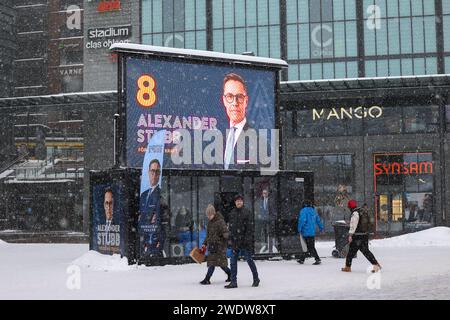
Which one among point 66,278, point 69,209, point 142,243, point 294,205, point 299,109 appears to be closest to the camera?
point 66,278

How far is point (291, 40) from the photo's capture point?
158 ft

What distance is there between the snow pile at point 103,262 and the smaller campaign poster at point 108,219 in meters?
0.39

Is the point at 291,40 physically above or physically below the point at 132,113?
above

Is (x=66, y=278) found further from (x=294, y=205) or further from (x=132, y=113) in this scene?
(x=294, y=205)

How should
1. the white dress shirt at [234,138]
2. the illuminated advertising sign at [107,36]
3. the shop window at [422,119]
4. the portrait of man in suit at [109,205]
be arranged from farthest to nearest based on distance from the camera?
the illuminated advertising sign at [107,36] → the shop window at [422,119] → the white dress shirt at [234,138] → the portrait of man in suit at [109,205]

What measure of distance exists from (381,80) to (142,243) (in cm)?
2662

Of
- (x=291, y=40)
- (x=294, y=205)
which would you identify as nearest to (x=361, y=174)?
(x=291, y=40)

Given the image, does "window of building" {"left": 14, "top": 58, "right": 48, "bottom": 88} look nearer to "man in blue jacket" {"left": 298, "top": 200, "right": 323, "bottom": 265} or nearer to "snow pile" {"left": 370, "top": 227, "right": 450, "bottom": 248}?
"snow pile" {"left": 370, "top": 227, "right": 450, "bottom": 248}

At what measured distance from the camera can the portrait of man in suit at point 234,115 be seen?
74.0ft

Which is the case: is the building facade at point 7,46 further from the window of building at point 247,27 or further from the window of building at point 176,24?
the window of building at point 247,27

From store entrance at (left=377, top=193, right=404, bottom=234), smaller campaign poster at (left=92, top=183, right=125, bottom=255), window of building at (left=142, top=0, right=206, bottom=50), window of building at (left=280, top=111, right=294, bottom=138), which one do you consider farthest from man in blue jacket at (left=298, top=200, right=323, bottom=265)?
window of building at (left=142, top=0, right=206, bottom=50)

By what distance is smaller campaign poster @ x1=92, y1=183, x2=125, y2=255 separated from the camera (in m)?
19.8

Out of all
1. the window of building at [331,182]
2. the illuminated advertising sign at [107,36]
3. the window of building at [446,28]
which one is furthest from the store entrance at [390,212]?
the illuminated advertising sign at [107,36]

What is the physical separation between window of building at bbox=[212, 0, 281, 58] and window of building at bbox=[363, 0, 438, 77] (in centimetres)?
616
